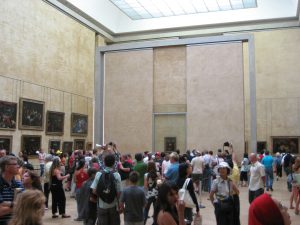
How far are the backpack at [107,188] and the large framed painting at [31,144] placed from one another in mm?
16158

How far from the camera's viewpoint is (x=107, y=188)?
588 centimetres

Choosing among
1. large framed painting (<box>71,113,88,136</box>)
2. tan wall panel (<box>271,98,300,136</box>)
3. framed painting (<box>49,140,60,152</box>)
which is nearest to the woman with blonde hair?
framed painting (<box>49,140,60,152</box>)

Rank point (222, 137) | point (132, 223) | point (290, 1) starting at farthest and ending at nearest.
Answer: point (290, 1)
point (222, 137)
point (132, 223)

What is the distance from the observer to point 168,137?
22562 millimetres

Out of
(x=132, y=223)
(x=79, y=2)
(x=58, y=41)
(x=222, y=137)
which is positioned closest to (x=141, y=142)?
(x=222, y=137)

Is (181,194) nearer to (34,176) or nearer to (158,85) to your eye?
(34,176)

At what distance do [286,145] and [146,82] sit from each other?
12.2 meters

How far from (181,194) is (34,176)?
89.3 inches

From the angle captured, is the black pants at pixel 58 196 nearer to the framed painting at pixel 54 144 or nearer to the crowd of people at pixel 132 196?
the crowd of people at pixel 132 196

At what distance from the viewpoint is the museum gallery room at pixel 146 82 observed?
20516 mm

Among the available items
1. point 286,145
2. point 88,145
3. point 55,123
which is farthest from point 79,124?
point 286,145

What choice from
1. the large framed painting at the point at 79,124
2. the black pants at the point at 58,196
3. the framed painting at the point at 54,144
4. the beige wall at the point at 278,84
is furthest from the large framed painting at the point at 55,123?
the black pants at the point at 58,196

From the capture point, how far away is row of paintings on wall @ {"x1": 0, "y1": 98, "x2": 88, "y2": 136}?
19844mm

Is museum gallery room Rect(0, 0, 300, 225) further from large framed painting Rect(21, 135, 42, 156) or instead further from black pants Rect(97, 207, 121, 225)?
black pants Rect(97, 207, 121, 225)
